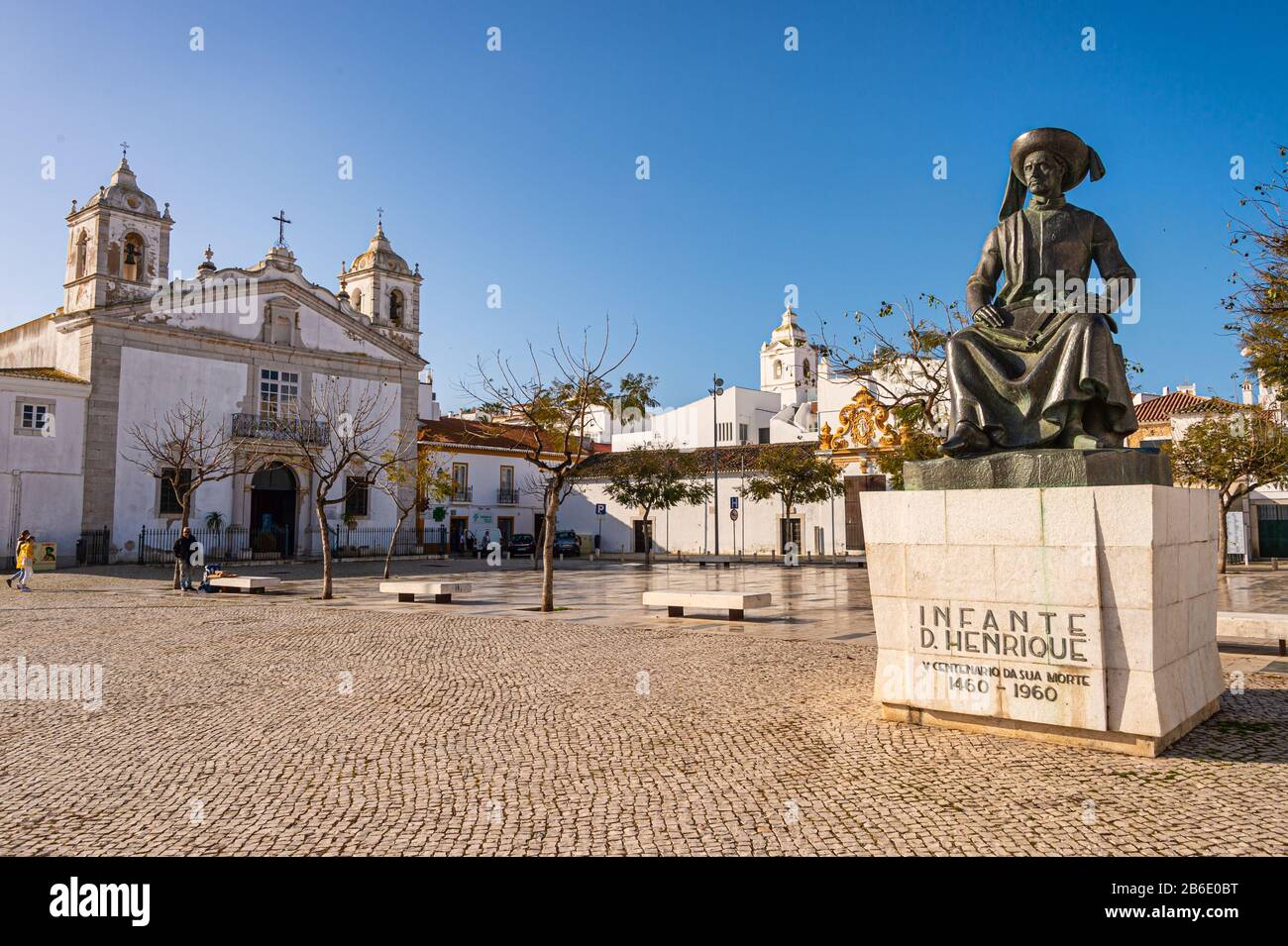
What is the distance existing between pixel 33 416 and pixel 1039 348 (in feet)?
94.8

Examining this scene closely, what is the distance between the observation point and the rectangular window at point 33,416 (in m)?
25.2

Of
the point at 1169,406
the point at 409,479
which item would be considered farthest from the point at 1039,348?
the point at 1169,406

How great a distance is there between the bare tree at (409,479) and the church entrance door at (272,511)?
11.0ft

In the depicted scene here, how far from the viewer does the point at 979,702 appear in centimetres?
498

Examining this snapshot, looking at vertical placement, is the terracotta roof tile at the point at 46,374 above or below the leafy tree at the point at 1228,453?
above

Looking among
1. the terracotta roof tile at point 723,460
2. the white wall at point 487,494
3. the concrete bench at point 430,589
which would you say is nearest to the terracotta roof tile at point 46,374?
the white wall at point 487,494

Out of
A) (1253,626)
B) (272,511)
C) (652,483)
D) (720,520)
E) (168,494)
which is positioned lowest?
(1253,626)

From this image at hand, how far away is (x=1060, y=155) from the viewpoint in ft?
18.7

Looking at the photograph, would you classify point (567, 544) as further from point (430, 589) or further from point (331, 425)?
point (430, 589)

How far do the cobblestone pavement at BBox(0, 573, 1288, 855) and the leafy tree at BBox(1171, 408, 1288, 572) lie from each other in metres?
19.5

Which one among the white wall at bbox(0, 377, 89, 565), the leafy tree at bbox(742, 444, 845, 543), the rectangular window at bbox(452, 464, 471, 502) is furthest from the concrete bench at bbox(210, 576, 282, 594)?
the rectangular window at bbox(452, 464, 471, 502)

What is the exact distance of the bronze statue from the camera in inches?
201

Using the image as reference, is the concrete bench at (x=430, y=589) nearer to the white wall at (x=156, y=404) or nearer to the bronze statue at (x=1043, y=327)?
the bronze statue at (x=1043, y=327)

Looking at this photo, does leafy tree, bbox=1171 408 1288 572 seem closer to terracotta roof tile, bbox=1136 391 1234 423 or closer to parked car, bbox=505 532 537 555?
terracotta roof tile, bbox=1136 391 1234 423
